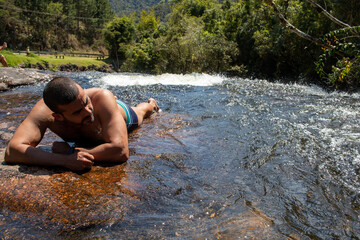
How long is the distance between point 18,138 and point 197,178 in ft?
5.89

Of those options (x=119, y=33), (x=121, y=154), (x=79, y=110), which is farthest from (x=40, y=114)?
(x=119, y=33)

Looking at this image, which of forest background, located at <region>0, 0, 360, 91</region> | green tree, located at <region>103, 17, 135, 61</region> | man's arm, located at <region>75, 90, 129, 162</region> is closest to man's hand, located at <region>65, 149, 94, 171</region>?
man's arm, located at <region>75, 90, 129, 162</region>

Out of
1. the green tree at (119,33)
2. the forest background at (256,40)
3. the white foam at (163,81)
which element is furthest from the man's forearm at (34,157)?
the green tree at (119,33)

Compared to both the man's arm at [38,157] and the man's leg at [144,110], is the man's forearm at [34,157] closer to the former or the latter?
the man's arm at [38,157]

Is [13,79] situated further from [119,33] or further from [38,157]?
[119,33]

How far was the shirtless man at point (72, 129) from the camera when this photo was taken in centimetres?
234

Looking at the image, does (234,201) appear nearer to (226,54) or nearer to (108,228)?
(108,228)

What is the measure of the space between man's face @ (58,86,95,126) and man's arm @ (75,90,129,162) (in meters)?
0.24

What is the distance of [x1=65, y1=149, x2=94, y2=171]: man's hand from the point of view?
2.38 meters

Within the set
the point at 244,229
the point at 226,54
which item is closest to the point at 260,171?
the point at 244,229

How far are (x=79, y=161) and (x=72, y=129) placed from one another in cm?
65

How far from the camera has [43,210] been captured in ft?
5.88

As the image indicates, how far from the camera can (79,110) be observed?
242 centimetres

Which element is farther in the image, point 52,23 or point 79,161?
point 52,23
